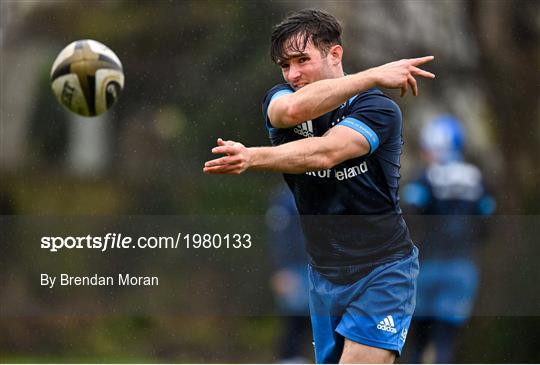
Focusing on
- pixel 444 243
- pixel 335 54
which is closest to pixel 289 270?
pixel 444 243

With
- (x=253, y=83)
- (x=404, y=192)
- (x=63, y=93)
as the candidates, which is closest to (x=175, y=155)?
(x=253, y=83)

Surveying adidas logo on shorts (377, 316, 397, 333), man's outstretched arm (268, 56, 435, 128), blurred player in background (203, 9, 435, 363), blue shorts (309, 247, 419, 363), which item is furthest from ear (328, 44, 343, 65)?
adidas logo on shorts (377, 316, 397, 333)

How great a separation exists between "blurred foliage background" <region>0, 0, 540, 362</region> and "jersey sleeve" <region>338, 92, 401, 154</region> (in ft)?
15.1

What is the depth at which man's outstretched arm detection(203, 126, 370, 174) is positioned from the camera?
3.96 metres

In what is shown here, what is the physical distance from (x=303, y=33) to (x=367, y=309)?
1302 millimetres

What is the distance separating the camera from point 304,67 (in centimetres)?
469

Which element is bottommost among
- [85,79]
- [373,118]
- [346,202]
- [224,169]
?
[346,202]

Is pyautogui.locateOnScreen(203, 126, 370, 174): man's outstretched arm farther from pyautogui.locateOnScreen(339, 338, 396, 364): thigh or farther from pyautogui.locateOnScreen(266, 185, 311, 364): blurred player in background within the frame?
pyautogui.locateOnScreen(266, 185, 311, 364): blurred player in background

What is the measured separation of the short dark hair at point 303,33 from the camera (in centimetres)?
471
